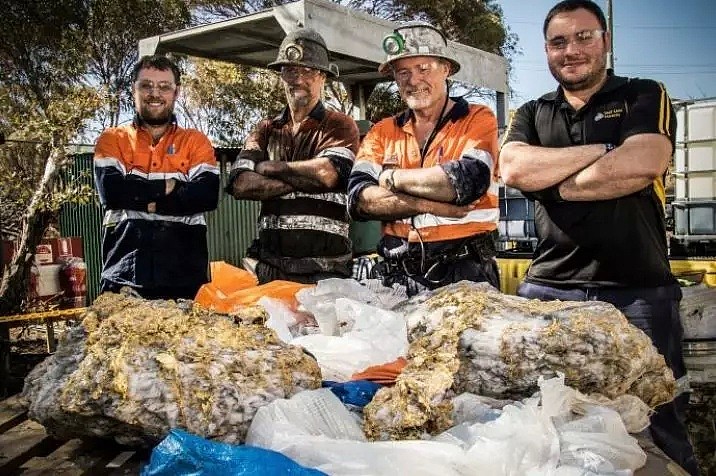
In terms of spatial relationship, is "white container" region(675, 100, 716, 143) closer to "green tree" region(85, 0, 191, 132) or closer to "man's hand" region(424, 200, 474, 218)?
"man's hand" region(424, 200, 474, 218)

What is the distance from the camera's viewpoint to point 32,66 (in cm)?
1620

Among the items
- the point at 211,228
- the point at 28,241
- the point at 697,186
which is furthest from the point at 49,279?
the point at 697,186

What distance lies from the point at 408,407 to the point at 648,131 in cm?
168

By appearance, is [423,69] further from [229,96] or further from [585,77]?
[229,96]

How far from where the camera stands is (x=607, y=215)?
2.71 m

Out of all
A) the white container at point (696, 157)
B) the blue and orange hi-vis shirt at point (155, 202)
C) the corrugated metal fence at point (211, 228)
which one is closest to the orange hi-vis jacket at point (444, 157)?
the blue and orange hi-vis shirt at point (155, 202)

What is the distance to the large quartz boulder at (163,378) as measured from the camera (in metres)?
1.62

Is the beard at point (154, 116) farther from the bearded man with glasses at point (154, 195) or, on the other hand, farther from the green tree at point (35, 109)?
the green tree at point (35, 109)

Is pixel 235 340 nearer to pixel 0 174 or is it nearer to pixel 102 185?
pixel 102 185

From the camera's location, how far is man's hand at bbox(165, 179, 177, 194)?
356 centimetres

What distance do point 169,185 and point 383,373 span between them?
197 cm

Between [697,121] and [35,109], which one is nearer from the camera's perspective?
[697,121]

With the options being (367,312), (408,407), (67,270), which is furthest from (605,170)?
(67,270)

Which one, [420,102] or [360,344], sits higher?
[420,102]
